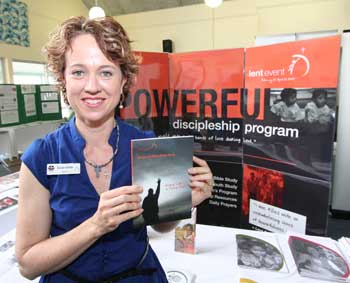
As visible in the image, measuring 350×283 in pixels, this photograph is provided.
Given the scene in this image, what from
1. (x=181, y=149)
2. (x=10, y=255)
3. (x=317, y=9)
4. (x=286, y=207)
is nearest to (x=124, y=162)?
(x=181, y=149)

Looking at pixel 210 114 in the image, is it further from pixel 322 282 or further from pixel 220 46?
pixel 220 46

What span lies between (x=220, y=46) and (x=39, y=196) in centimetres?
657

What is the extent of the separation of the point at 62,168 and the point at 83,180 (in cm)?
6

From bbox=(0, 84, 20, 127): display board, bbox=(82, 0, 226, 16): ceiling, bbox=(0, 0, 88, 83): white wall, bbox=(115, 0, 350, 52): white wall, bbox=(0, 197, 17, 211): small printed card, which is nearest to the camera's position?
bbox=(0, 197, 17, 211): small printed card

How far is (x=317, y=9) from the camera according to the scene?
5.71 m

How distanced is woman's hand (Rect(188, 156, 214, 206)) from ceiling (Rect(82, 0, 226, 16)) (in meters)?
6.62

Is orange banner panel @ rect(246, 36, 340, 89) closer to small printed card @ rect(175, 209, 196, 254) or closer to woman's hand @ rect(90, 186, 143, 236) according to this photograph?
small printed card @ rect(175, 209, 196, 254)

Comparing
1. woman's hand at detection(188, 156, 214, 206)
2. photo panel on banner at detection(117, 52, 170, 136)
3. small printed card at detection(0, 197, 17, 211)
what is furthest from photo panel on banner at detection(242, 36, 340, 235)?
small printed card at detection(0, 197, 17, 211)

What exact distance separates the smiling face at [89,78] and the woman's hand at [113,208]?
0.69 ft

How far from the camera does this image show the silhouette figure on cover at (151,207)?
816mm

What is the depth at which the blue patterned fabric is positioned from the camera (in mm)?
5113

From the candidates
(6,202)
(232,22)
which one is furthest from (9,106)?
(232,22)

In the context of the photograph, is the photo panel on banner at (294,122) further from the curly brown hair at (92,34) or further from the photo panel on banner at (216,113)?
the curly brown hair at (92,34)

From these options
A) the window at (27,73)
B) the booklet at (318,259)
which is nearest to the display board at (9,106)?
the window at (27,73)
